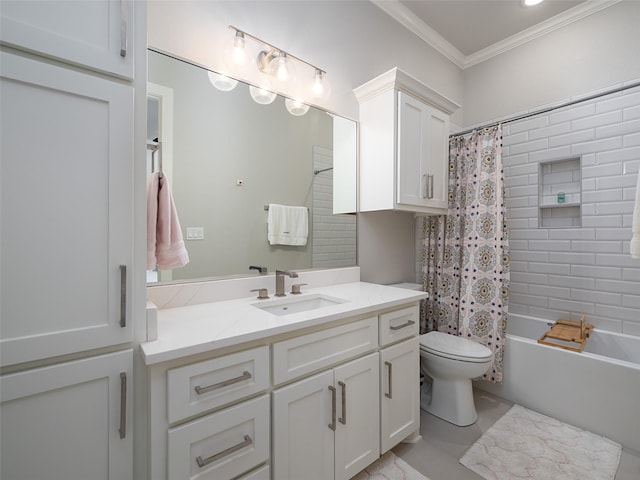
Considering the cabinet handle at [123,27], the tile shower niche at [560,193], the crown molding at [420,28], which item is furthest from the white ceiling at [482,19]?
the cabinet handle at [123,27]

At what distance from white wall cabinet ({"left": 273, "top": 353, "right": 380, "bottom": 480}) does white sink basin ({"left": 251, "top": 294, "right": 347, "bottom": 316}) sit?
1.23 ft

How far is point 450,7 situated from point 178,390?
3063 millimetres

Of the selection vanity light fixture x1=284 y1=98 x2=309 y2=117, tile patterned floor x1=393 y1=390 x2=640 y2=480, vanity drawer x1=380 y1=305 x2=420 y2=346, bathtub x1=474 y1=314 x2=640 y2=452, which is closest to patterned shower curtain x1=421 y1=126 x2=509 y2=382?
bathtub x1=474 y1=314 x2=640 y2=452

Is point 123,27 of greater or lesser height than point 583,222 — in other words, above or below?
above

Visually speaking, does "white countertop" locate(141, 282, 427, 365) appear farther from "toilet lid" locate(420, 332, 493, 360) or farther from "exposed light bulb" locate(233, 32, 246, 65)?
"exposed light bulb" locate(233, 32, 246, 65)

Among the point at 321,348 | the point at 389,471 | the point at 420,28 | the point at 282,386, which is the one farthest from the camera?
the point at 420,28

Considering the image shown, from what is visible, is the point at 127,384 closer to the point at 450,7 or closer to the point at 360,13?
the point at 360,13

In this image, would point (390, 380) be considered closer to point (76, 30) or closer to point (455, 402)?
point (455, 402)

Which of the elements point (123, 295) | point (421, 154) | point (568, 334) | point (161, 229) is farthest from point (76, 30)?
point (568, 334)

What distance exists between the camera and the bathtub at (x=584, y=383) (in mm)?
1632

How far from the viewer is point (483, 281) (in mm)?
2117

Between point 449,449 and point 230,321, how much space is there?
1443 millimetres

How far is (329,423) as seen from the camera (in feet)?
4.00

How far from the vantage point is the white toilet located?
5.86ft
